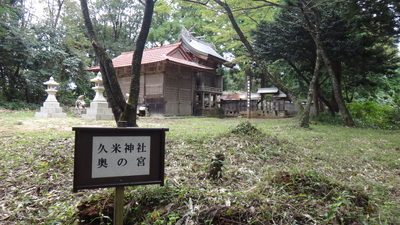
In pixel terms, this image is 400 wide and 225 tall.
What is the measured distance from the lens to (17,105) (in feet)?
58.3

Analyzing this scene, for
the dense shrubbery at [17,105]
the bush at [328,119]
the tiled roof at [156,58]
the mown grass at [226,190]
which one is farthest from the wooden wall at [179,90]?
the mown grass at [226,190]

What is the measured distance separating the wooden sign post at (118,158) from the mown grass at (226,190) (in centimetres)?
44

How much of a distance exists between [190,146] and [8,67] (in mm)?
19574

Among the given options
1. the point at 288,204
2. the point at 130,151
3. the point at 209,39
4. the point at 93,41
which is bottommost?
the point at 288,204

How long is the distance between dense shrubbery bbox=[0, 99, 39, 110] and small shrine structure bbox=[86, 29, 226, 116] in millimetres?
5361

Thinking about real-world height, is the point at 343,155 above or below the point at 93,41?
below

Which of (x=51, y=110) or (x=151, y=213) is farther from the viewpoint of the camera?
(x=51, y=110)

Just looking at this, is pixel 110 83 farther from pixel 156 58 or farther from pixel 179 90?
pixel 179 90

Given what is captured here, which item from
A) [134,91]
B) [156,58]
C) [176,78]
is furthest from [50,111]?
[134,91]

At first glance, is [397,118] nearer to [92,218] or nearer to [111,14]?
[92,218]

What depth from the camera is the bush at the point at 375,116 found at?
479 inches

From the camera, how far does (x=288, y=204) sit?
7.31 ft

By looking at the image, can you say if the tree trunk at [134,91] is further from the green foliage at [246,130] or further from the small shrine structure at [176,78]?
the small shrine structure at [176,78]

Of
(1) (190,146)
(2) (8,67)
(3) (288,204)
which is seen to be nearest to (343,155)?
(1) (190,146)
